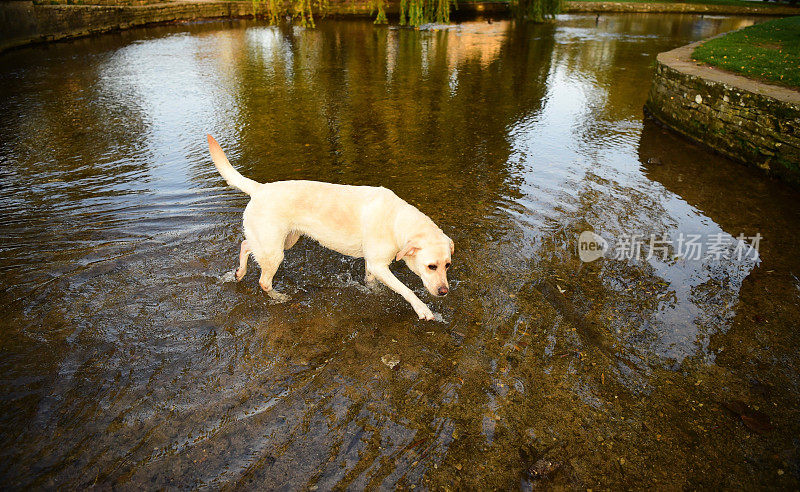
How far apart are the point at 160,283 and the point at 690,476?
5.61 m

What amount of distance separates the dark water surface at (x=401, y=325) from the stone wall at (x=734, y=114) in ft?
1.42

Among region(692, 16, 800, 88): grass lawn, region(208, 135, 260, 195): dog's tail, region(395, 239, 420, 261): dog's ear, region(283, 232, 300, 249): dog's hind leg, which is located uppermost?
region(692, 16, 800, 88): grass lawn

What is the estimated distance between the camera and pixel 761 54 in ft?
39.5

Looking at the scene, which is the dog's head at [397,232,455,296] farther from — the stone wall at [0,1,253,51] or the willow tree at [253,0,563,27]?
the stone wall at [0,1,253,51]

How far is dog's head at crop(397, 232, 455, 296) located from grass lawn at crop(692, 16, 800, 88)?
29.1 feet

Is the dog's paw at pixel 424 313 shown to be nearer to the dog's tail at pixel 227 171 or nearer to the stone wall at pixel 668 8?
the dog's tail at pixel 227 171

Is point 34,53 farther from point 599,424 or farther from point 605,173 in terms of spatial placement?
point 599,424

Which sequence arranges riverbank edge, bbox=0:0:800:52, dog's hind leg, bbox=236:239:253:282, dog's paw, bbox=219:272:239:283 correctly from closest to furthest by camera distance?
dog's hind leg, bbox=236:239:253:282 → dog's paw, bbox=219:272:239:283 → riverbank edge, bbox=0:0:800:52

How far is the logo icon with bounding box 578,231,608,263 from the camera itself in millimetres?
6000

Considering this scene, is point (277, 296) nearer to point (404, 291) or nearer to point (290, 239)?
point (290, 239)

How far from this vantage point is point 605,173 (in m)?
8.52

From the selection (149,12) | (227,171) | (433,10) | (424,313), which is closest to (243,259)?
(227,171)

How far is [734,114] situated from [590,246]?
17.6 ft

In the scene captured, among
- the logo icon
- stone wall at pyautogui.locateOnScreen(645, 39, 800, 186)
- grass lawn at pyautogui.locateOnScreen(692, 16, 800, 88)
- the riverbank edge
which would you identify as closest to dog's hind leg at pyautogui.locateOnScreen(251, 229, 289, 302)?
the logo icon
